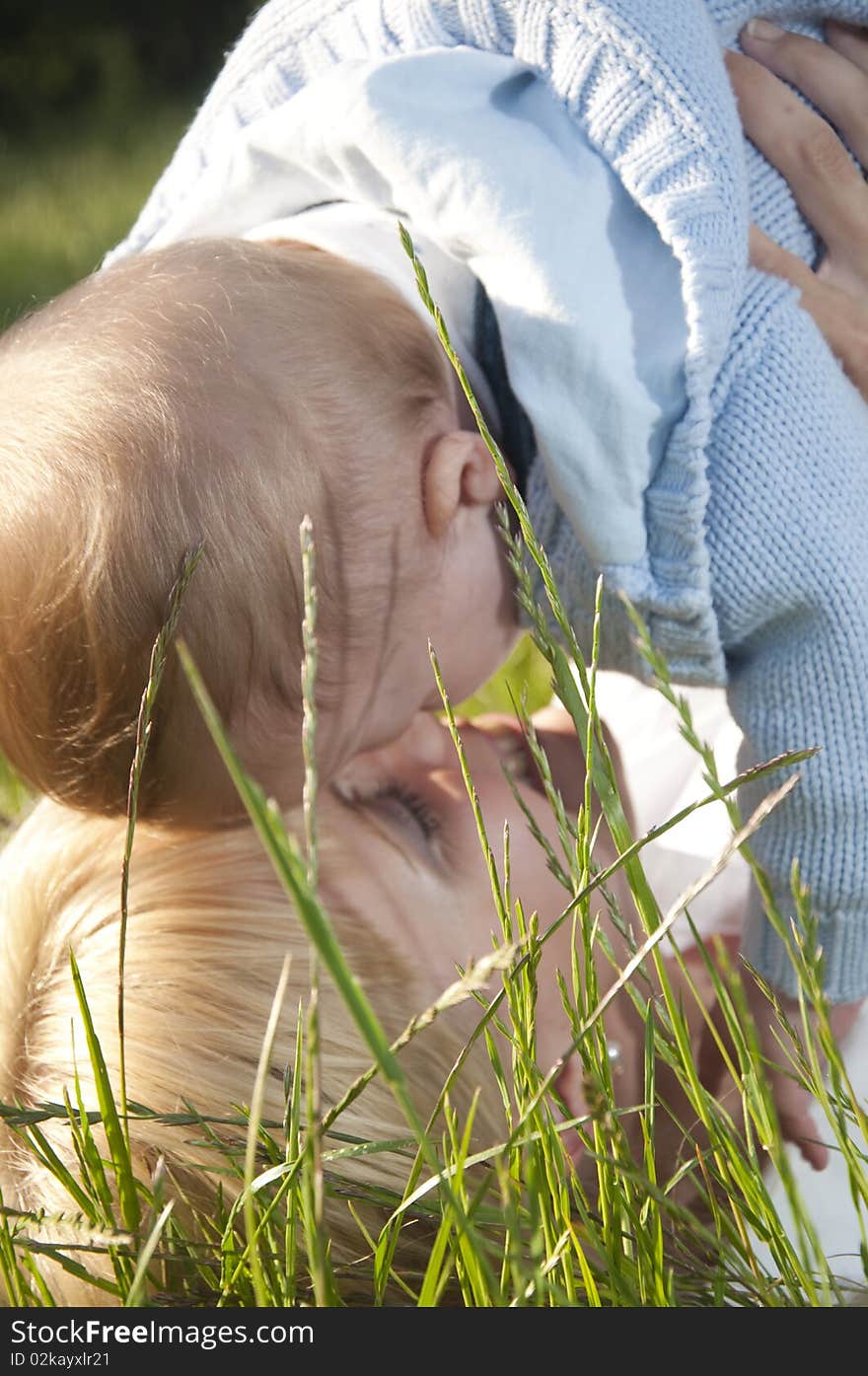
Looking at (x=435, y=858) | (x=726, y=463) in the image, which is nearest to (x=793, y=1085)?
(x=435, y=858)

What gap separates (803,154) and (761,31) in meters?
0.15

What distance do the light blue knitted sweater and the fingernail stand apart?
0.23 ft

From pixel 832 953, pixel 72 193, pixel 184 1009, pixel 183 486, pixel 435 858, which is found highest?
pixel 183 486

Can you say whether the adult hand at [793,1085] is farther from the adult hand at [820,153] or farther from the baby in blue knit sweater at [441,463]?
the adult hand at [820,153]

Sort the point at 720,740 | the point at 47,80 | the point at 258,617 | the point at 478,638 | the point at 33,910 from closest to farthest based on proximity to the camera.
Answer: the point at 258,617
the point at 33,910
the point at 478,638
the point at 720,740
the point at 47,80

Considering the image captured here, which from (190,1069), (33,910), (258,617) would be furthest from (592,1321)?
(33,910)

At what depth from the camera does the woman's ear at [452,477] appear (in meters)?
1.18

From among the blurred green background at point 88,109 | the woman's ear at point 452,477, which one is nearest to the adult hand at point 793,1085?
the woman's ear at point 452,477

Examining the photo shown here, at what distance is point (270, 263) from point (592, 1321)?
2.91 ft

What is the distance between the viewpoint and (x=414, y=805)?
146 centimetres

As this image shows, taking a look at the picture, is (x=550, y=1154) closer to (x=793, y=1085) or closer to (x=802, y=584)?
(x=802, y=584)

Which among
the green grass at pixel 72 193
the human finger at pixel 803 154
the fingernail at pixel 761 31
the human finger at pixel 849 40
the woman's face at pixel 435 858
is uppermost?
the fingernail at pixel 761 31

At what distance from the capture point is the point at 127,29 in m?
5.21

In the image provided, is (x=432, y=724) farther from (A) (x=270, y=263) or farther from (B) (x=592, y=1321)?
(B) (x=592, y=1321)
